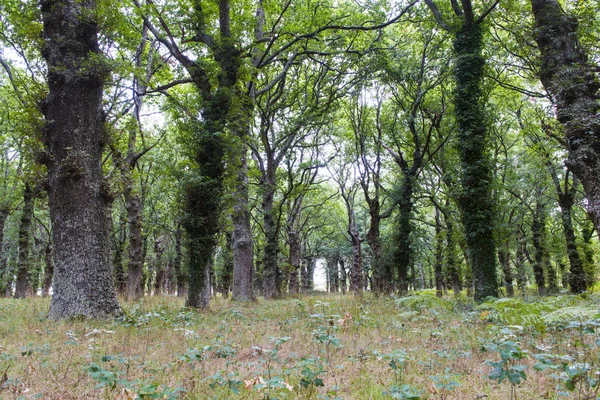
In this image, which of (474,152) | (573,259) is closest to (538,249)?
(573,259)

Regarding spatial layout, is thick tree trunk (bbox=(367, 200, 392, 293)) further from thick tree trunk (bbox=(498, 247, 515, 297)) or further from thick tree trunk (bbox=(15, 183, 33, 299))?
thick tree trunk (bbox=(15, 183, 33, 299))

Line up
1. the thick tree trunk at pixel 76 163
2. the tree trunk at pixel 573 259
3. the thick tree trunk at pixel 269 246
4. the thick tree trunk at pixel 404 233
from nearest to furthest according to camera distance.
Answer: the thick tree trunk at pixel 76 163 < the thick tree trunk at pixel 404 233 < the tree trunk at pixel 573 259 < the thick tree trunk at pixel 269 246

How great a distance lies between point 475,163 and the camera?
35.0ft

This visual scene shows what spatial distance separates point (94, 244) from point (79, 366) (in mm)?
4105

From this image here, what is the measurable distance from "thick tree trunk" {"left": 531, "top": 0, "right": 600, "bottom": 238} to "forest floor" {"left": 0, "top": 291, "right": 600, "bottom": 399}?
3.22m

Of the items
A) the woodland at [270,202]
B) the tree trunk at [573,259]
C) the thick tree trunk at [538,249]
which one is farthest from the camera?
the thick tree trunk at [538,249]

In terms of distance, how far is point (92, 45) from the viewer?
8.22m

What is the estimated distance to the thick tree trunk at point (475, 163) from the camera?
10.2 metres

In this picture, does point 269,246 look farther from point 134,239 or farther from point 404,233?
point 404,233

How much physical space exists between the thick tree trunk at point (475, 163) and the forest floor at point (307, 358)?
2757mm

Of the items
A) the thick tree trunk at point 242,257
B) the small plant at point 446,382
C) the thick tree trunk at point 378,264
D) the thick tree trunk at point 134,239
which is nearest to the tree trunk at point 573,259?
the thick tree trunk at point 378,264

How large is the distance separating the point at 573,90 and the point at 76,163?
11.4 metres

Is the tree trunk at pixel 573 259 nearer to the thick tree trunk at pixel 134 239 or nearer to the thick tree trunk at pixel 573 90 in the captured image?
the thick tree trunk at pixel 573 90

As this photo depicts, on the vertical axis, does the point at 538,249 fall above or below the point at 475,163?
below
